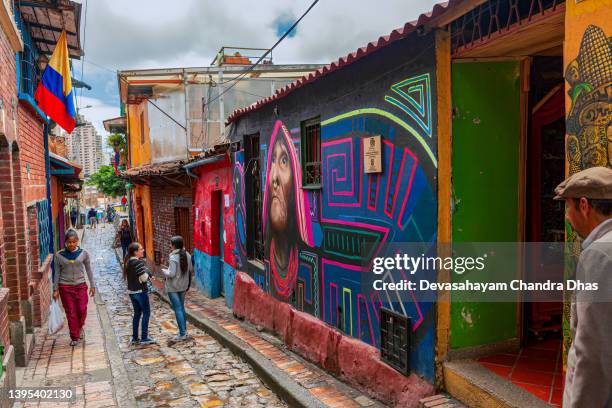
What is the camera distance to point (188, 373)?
6.55 m

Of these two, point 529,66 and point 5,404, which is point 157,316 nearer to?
point 5,404

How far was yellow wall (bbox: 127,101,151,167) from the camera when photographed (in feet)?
60.6

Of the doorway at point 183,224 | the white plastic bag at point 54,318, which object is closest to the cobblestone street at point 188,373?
the white plastic bag at point 54,318

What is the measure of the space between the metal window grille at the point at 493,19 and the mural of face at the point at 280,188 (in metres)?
3.65

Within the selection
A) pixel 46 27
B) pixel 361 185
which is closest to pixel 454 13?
pixel 361 185

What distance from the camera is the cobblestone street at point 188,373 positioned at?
18.5 ft

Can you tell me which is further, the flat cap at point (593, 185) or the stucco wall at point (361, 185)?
the stucco wall at point (361, 185)

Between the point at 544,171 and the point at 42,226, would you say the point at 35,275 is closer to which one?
the point at 42,226

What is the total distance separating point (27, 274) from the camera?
7.28 m

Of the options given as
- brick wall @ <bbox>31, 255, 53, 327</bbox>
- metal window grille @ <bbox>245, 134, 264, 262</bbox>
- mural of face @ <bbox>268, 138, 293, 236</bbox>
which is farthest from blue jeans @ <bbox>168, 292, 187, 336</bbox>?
brick wall @ <bbox>31, 255, 53, 327</bbox>

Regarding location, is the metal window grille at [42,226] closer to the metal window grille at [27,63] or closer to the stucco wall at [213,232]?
the metal window grille at [27,63]

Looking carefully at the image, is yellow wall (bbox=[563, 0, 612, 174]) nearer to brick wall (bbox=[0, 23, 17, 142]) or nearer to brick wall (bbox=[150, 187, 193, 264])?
brick wall (bbox=[0, 23, 17, 142])

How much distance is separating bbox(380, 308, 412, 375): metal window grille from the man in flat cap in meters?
2.55

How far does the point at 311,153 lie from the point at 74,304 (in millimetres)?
4180
